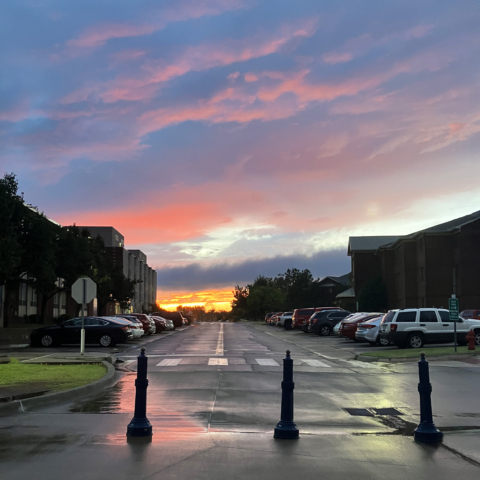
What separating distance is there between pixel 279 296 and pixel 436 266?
6414 centimetres

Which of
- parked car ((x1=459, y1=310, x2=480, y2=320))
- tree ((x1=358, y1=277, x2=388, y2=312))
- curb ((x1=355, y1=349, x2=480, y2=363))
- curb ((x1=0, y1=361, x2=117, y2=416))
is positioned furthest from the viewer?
tree ((x1=358, y1=277, x2=388, y2=312))

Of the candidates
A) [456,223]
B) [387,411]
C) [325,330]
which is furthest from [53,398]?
[456,223]

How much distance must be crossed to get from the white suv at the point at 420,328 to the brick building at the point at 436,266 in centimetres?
2789

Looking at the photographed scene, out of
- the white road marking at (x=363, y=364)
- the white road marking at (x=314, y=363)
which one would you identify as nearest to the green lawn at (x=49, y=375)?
the white road marking at (x=314, y=363)

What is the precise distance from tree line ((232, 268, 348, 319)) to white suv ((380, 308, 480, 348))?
8159 cm

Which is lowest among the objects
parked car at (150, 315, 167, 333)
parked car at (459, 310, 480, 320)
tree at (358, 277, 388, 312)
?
parked car at (150, 315, 167, 333)

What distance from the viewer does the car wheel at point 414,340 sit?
79.2 ft

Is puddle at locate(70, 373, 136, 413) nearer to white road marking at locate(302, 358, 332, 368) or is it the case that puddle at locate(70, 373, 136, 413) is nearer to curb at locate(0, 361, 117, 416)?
curb at locate(0, 361, 117, 416)

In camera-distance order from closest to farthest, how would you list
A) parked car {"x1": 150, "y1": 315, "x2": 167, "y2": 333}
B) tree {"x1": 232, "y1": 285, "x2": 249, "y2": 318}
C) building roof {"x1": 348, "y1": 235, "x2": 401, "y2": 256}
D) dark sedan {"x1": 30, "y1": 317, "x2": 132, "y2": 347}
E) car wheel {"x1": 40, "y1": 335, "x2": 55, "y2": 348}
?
dark sedan {"x1": 30, "y1": 317, "x2": 132, "y2": 347} < car wheel {"x1": 40, "y1": 335, "x2": 55, "y2": 348} < parked car {"x1": 150, "y1": 315, "x2": 167, "y2": 333} < building roof {"x1": 348, "y1": 235, "x2": 401, "y2": 256} < tree {"x1": 232, "y1": 285, "x2": 249, "y2": 318}

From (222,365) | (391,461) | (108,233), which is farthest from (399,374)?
(108,233)

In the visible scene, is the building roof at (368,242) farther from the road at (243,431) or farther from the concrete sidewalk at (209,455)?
the concrete sidewalk at (209,455)

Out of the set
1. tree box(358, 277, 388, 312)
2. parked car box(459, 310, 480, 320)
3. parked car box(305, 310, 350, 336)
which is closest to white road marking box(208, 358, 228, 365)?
parked car box(305, 310, 350, 336)

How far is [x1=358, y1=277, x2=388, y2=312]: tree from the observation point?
77.1m

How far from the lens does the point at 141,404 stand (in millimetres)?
7797
